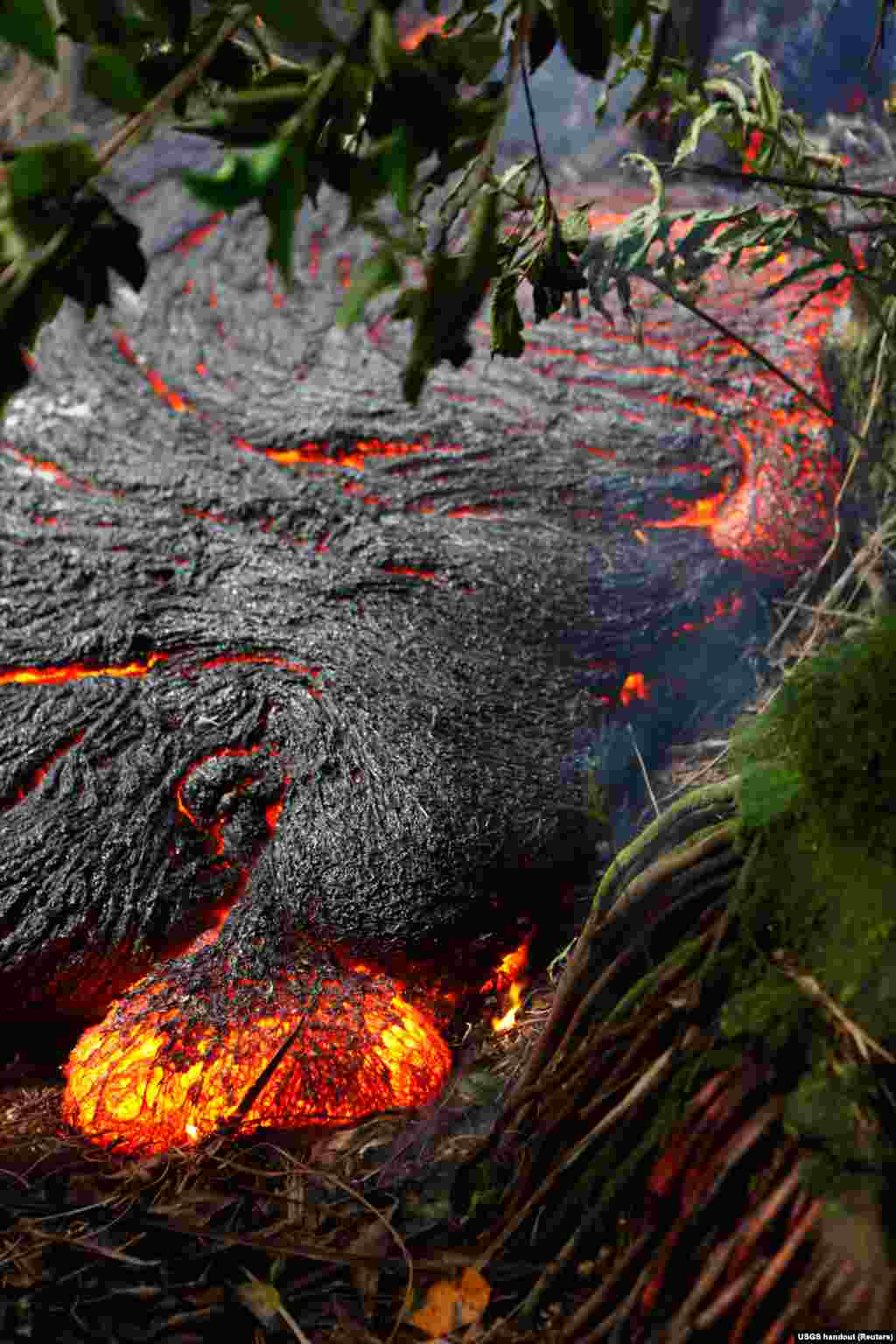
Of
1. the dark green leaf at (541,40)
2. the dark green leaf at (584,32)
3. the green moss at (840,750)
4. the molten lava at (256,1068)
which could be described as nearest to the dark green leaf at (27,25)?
the dark green leaf at (584,32)

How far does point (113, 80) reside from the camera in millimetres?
799

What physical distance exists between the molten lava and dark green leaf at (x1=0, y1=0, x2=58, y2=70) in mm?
1432

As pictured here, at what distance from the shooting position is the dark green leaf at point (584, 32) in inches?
35.7

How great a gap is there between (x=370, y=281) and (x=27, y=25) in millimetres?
303

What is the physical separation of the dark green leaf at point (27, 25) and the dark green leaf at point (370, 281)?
281mm

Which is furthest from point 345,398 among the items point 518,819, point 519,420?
point 518,819

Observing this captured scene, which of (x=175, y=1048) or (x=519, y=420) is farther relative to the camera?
(x=519, y=420)

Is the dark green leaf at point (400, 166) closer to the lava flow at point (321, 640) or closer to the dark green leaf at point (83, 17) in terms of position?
the dark green leaf at point (83, 17)

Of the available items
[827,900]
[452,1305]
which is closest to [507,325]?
[827,900]

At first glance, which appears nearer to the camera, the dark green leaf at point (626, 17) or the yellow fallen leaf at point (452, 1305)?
the dark green leaf at point (626, 17)

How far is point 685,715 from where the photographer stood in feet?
8.79

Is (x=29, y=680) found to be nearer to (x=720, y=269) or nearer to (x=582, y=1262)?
(x=582, y=1262)

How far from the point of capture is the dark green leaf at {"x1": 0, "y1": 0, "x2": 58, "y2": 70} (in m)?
0.73

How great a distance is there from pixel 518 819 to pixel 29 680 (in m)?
1.17
